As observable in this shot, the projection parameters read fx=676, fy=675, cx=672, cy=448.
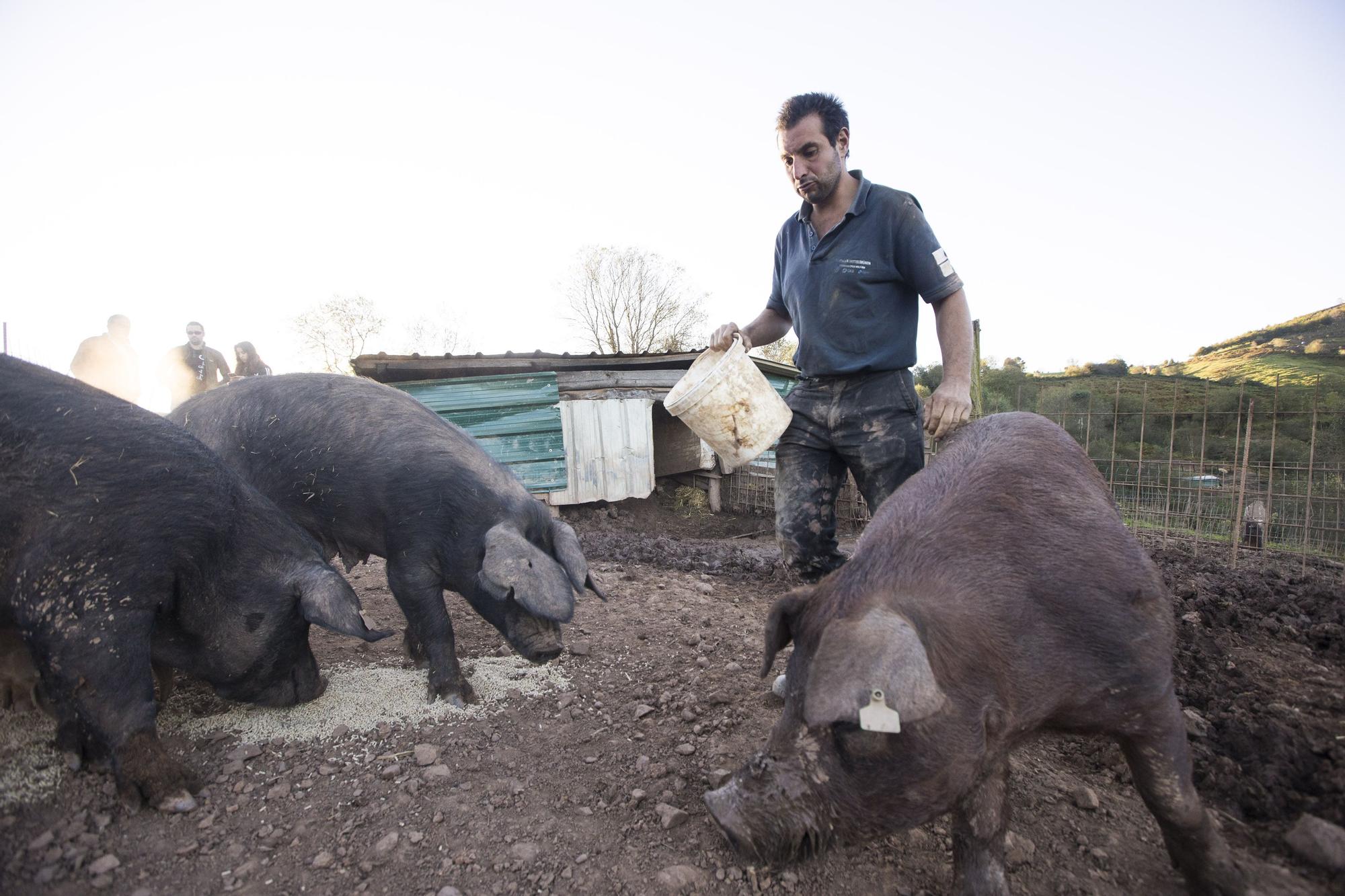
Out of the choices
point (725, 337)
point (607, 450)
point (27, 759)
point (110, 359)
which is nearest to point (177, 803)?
point (27, 759)

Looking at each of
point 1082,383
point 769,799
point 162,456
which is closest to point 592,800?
point 769,799

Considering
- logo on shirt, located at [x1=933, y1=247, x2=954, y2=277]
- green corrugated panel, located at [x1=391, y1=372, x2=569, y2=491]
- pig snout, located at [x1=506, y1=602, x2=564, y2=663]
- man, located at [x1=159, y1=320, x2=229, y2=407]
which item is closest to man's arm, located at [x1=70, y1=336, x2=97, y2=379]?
man, located at [x1=159, y1=320, x2=229, y2=407]

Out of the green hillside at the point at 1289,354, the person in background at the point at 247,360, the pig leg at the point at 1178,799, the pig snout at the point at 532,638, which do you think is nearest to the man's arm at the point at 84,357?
the person in background at the point at 247,360

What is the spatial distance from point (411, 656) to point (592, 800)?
6.33 ft

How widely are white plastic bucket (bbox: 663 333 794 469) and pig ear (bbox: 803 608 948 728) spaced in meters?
1.56

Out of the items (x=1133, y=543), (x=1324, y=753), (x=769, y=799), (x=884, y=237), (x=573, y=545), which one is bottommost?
(x=1324, y=753)

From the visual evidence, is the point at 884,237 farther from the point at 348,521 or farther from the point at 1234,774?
the point at 348,521

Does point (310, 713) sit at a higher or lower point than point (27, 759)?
lower

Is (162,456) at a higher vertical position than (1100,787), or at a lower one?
higher

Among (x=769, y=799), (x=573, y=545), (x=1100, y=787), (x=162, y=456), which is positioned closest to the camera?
(x=769, y=799)

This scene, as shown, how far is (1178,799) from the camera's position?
6.27 feet

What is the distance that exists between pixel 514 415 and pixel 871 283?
810 centimetres

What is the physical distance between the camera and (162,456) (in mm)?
2768

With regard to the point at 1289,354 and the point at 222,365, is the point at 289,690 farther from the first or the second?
the point at 1289,354
